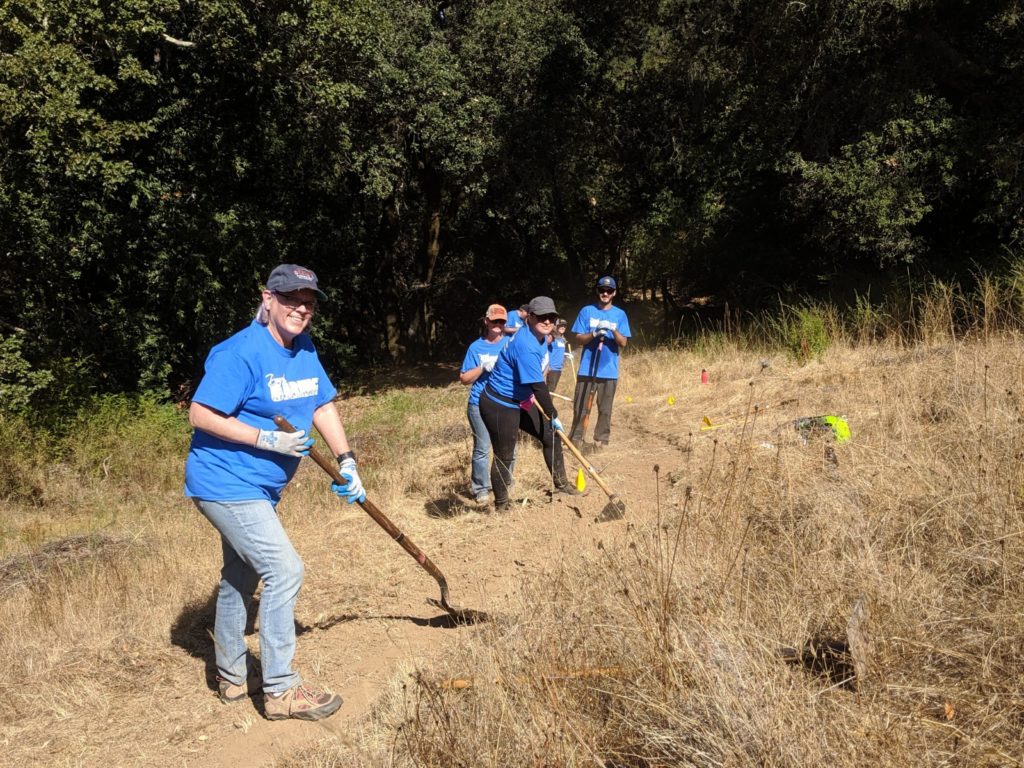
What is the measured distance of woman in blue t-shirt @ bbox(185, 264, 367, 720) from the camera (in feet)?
12.0

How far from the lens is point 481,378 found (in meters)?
7.33

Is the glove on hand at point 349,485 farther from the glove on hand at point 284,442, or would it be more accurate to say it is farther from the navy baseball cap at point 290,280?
the navy baseball cap at point 290,280

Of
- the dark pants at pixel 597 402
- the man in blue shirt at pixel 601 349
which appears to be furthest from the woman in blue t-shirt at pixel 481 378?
the dark pants at pixel 597 402

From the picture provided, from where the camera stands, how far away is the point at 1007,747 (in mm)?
2650

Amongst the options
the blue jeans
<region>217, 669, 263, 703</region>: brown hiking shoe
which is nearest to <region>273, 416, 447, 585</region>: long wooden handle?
the blue jeans

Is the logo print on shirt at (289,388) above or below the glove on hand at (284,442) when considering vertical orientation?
above

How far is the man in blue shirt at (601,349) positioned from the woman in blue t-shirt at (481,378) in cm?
117

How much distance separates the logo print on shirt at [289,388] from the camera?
3801 millimetres

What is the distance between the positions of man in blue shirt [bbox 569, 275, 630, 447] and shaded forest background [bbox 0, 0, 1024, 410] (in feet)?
19.7

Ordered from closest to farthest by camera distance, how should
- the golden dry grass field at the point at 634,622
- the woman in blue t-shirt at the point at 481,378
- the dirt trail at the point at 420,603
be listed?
1. the golden dry grass field at the point at 634,622
2. the dirt trail at the point at 420,603
3. the woman in blue t-shirt at the point at 481,378

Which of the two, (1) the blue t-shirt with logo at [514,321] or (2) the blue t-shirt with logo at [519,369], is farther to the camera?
(1) the blue t-shirt with logo at [514,321]

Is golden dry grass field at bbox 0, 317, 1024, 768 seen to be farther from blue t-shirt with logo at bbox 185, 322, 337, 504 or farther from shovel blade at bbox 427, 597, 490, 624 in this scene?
blue t-shirt with logo at bbox 185, 322, 337, 504

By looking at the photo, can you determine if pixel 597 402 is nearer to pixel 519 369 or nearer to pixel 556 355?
pixel 556 355

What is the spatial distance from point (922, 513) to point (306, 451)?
3093 mm
